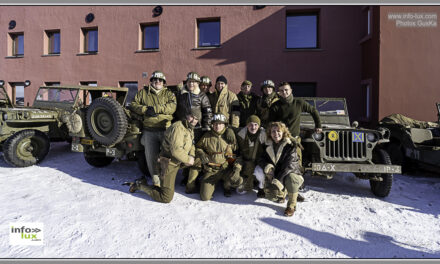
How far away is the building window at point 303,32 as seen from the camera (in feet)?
27.9

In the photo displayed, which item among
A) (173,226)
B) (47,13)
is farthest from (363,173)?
(47,13)

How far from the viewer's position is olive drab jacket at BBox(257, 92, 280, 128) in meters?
4.00

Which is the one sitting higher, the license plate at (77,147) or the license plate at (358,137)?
the license plate at (358,137)

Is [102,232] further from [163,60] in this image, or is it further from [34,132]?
[163,60]

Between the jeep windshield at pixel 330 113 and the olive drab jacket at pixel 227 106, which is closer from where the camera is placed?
the olive drab jacket at pixel 227 106

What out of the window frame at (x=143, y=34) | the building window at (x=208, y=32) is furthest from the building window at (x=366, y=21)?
the window frame at (x=143, y=34)

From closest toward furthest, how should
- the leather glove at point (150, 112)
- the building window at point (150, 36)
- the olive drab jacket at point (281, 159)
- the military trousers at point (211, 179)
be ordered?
the olive drab jacket at point (281, 159), the military trousers at point (211, 179), the leather glove at point (150, 112), the building window at point (150, 36)

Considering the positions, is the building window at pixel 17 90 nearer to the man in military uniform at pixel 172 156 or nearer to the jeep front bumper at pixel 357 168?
the man in military uniform at pixel 172 156

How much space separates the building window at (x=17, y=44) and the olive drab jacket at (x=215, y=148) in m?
13.3

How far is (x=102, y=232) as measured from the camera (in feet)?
8.71

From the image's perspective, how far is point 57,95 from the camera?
6.16 metres

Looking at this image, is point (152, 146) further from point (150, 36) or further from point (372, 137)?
point (150, 36)

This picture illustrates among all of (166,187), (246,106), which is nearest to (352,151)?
(246,106)

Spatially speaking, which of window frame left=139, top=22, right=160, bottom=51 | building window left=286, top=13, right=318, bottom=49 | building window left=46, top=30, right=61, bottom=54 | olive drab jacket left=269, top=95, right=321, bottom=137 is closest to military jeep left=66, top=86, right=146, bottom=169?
olive drab jacket left=269, top=95, right=321, bottom=137
